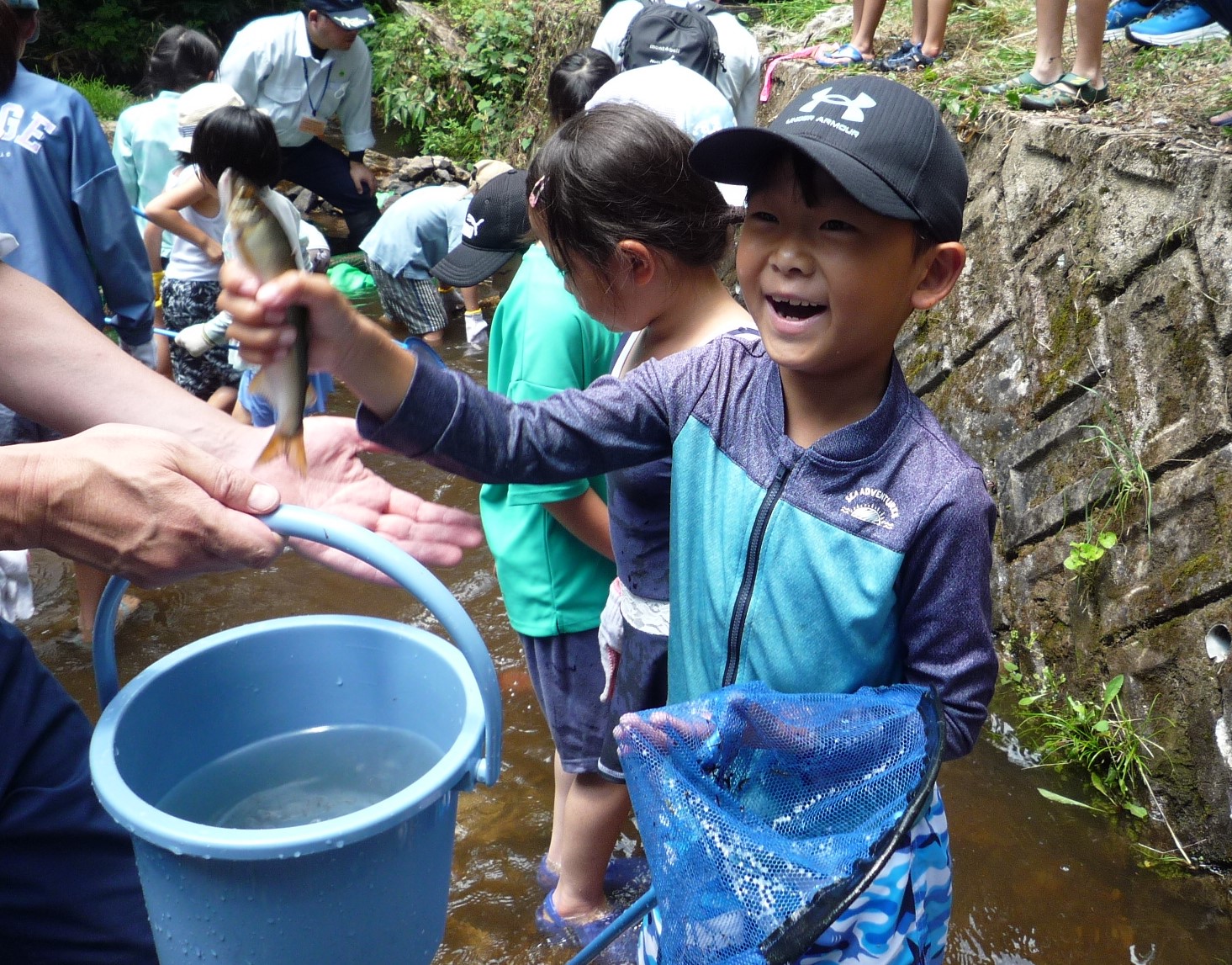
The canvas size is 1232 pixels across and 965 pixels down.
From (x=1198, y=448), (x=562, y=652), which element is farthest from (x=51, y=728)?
(x=1198, y=448)

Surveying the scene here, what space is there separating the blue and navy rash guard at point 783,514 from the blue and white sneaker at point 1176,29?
3.74 metres

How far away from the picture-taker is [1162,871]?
9.11 ft

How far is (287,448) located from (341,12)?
5.58m

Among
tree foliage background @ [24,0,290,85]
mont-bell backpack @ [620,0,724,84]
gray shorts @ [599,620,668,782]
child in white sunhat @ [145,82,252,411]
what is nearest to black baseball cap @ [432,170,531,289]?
child in white sunhat @ [145,82,252,411]

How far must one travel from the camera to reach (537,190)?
7.18ft

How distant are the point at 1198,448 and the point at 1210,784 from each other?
0.91 metres

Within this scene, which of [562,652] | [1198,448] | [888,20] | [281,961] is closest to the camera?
[281,961]

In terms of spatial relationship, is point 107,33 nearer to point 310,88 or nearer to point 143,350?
point 310,88

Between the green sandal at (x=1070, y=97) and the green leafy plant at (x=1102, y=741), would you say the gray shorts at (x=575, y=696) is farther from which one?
the green sandal at (x=1070, y=97)

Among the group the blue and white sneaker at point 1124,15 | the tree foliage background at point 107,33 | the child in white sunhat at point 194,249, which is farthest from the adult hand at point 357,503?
the tree foliage background at point 107,33

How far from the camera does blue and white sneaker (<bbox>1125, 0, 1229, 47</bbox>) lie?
4.41 metres

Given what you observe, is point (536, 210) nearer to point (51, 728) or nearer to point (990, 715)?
point (51, 728)

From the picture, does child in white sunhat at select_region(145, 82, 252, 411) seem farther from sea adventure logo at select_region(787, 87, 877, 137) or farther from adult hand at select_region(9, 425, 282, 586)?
sea adventure logo at select_region(787, 87, 877, 137)

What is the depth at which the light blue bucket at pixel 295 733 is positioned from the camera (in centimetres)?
127
